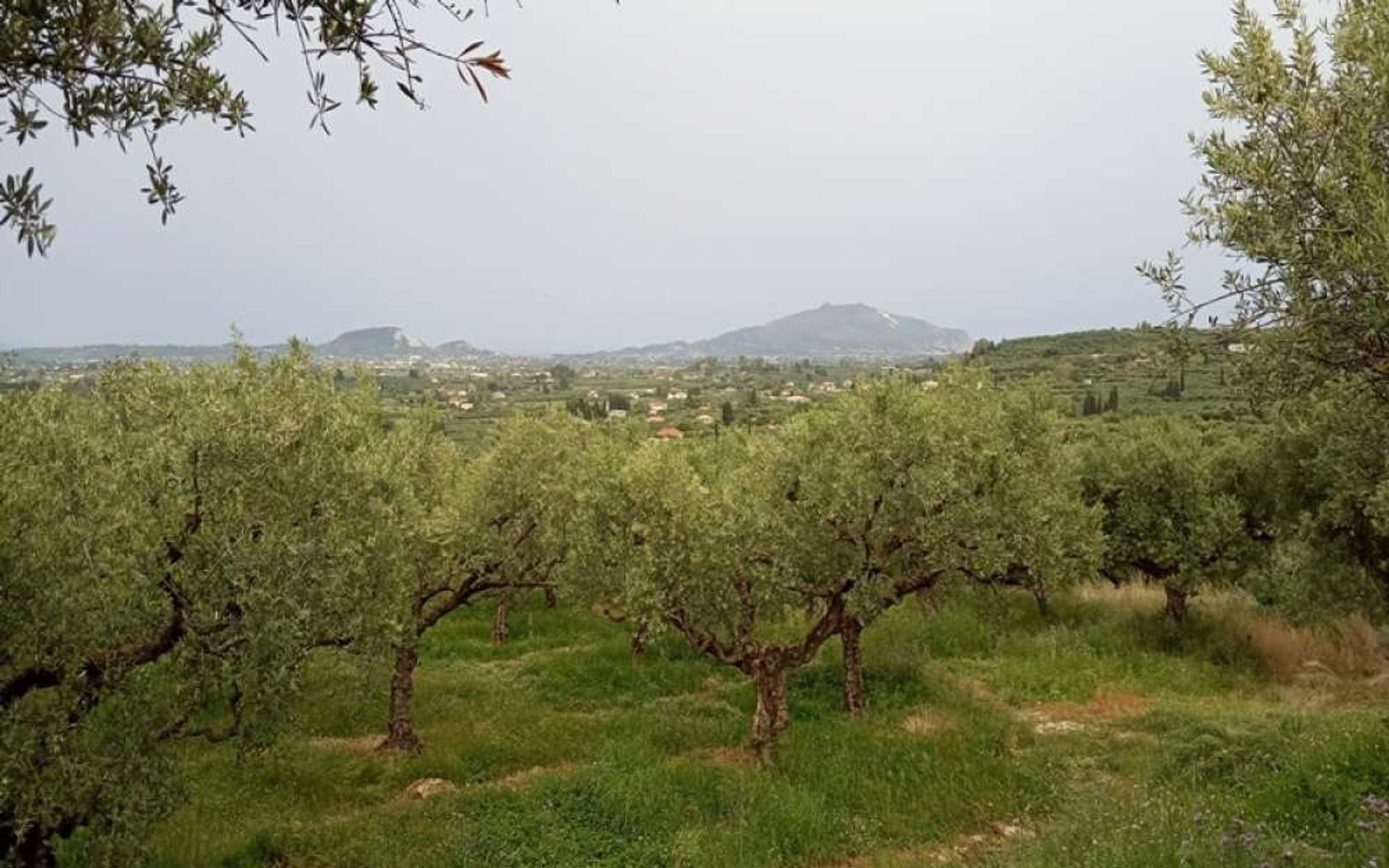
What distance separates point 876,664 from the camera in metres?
24.8

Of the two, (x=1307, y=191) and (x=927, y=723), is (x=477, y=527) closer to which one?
(x=927, y=723)

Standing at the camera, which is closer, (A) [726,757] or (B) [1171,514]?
(A) [726,757]

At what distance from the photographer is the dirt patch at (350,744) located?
19.8 metres

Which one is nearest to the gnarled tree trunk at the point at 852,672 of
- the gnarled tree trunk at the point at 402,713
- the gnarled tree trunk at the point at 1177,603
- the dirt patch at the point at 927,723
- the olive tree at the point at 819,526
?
the dirt patch at the point at 927,723

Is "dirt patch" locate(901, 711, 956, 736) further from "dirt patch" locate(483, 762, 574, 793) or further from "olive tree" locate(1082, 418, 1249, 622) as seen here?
"olive tree" locate(1082, 418, 1249, 622)

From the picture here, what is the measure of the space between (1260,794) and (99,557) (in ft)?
57.4

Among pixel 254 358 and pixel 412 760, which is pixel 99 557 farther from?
pixel 412 760

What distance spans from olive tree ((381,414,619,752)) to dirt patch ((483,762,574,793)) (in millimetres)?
3141

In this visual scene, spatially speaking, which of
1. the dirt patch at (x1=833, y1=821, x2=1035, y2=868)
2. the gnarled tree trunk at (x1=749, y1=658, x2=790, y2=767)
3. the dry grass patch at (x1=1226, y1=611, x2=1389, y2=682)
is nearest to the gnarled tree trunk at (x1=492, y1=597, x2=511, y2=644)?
the gnarled tree trunk at (x1=749, y1=658, x2=790, y2=767)

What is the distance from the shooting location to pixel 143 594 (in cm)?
1091

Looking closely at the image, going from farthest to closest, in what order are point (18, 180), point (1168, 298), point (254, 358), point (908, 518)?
point (908, 518), point (254, 358), point (1168, 298), point (18, 180)

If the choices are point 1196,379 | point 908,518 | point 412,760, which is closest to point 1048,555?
point 908,518

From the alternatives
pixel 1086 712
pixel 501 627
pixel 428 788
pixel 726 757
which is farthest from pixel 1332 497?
pixel 501 627

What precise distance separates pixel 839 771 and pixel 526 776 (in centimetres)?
720
